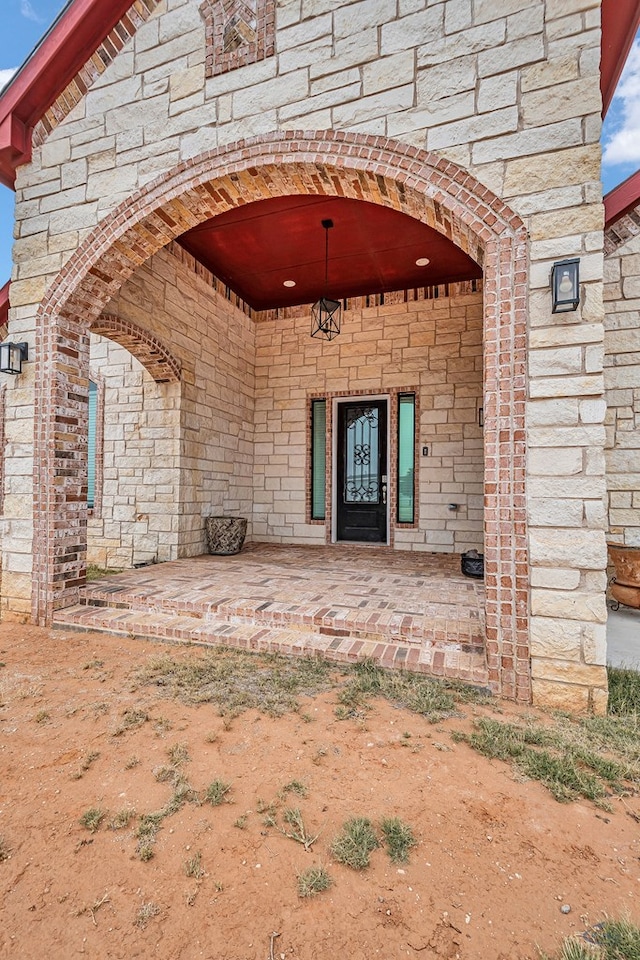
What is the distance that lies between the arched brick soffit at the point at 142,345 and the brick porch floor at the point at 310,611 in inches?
89.8

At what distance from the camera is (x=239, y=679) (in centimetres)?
243

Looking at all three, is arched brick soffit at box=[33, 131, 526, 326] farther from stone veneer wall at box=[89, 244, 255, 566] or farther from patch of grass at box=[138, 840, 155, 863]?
patch of grass at box=[138, 840, 155, 863]

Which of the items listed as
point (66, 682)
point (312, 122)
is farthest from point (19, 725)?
point (312, 122)

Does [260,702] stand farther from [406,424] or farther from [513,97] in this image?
[406,424]

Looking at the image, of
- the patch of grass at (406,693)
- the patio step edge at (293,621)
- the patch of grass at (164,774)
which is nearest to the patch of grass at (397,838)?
the patch of grass at (406,693)

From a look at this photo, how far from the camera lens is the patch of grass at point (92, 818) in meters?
1.41

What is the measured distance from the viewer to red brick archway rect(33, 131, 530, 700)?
2270mm

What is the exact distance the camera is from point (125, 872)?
124 cm

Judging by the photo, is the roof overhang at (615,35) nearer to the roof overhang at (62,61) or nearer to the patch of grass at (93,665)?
the roof overhang at (62,61)

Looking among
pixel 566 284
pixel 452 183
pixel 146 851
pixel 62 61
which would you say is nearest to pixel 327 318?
pixel 62 61

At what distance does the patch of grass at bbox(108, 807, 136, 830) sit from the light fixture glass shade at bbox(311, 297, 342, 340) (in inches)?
185

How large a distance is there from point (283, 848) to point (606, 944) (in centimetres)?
86

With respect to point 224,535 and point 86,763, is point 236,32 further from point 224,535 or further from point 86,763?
point 224,535

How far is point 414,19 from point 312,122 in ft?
2.53
